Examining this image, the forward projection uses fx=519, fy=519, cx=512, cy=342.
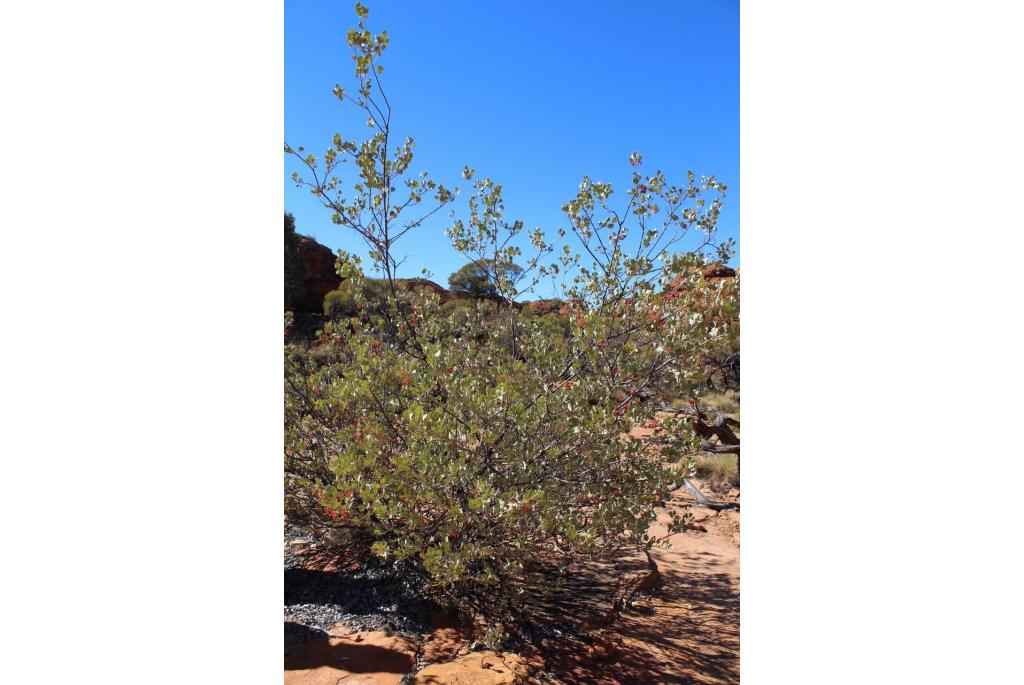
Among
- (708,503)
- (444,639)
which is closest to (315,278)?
(708,503)

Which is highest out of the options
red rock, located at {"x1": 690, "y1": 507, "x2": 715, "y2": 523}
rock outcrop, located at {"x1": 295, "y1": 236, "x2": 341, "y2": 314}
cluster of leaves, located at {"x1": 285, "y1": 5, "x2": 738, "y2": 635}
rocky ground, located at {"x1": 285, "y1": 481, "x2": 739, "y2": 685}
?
rock outcrop, located at {"x1": 295, "y1": 236, "x2": 341, "y2": 314}

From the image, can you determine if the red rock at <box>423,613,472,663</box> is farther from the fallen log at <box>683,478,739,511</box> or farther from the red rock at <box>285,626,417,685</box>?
the fallen log at <box>683,478,739,511</box>

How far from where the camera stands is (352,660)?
1.44 metres

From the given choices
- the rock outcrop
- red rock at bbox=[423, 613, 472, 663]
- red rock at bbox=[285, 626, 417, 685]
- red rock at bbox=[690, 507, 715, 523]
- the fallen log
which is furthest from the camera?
the rock outcrop

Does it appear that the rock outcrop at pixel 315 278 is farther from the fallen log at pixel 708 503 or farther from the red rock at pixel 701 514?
the red rock at pixel 701 514

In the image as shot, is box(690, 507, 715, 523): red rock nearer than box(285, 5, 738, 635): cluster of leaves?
No

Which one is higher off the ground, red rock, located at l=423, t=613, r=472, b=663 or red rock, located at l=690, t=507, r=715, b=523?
red rock, located at l=423, t=613, r=472, b=663

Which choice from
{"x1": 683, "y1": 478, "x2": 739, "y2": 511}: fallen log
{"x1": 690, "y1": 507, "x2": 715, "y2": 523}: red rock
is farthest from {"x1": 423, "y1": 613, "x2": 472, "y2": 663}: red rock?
{"x1": 683, "y1": 478, "x2": 739, "y2": 511}: fallen log

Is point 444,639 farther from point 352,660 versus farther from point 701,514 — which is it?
point 701,514

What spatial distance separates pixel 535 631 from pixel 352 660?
0.58m

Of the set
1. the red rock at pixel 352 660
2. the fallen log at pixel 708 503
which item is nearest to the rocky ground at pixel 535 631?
the red rock at pixel 352 660

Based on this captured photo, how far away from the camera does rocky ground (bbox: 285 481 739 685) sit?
142cm
